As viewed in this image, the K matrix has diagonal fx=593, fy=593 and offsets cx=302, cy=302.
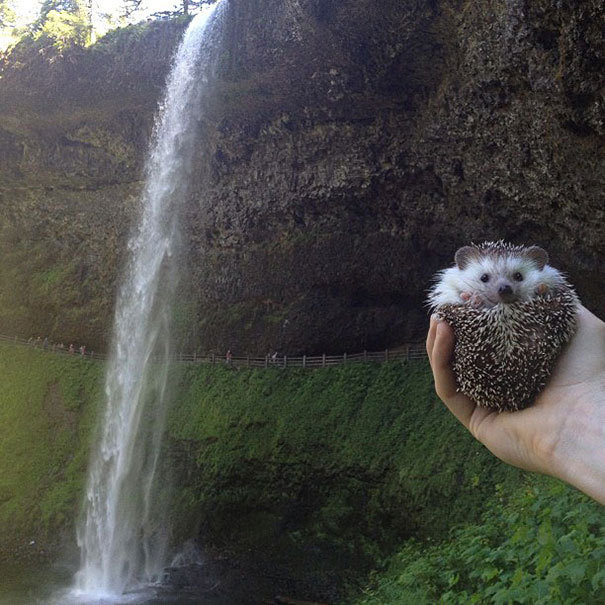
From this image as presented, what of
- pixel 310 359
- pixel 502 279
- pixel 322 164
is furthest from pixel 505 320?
pixel 310 359

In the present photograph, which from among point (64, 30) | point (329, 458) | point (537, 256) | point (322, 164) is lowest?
point (329, 458)

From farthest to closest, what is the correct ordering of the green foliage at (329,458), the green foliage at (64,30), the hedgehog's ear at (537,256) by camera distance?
1. the green foliage at (64,30)
2. the green foliage at (329,458)
3. the hedgehog's ear at (537,256)

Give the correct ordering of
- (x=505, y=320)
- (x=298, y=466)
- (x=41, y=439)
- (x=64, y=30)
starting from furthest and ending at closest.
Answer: (x=41, y=439) < (x=64, y=30) < (x=298, y=466) < (x=505, y=320)

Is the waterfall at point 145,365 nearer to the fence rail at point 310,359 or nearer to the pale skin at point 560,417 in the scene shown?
the fence rail at point 310,359

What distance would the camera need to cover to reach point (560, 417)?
9.04 feet

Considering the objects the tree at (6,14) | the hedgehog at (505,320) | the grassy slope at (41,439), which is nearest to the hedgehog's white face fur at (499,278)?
the hedgehog at (505,320)

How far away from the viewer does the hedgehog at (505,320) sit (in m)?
3.03

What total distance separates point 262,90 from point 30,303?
15452 millimetres

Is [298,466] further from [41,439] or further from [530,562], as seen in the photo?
[530,562]

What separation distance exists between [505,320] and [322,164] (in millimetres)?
16457

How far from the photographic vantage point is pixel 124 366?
70.5 ft

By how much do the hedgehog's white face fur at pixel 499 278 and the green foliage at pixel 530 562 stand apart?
74.1 inches

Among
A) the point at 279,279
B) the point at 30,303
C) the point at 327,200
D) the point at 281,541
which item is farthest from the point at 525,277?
the point at 30,303

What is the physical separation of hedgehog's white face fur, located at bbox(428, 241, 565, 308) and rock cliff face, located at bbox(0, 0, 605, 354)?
6.21 m
